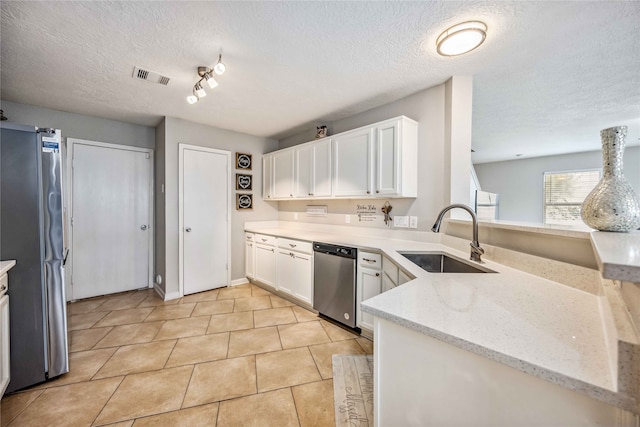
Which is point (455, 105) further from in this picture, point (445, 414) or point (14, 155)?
point (14, 155)

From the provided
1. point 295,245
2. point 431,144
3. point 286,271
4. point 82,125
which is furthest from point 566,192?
point 82,125

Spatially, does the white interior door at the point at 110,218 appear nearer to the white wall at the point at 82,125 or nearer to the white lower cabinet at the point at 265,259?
the white wall at the point at 82,125

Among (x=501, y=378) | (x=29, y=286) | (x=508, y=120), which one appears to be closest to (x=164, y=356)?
(x=29, y=286)

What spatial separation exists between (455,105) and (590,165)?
5.31 metres

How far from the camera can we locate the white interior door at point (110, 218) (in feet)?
10.6

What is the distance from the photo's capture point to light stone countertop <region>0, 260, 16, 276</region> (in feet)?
4.67

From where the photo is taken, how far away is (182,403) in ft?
5.25

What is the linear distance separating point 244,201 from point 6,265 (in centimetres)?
266

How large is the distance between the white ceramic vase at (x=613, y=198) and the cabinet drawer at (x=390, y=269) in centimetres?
111

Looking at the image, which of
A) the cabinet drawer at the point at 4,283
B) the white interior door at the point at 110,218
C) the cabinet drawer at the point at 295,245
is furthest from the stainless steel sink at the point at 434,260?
the white interior door at the point at 110,218

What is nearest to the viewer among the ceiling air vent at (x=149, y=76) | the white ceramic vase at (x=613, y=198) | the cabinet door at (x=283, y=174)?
the white ceramic vase at (x=613, y=198)

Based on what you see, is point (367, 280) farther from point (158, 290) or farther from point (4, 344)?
point (158, 290)

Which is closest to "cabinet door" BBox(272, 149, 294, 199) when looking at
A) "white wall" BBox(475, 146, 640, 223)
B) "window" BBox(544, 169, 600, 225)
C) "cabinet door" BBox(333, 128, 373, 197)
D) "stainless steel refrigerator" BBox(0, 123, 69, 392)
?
"cabinet door" BBox(333, 128, 373, 197)

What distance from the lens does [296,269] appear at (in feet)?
10.0
